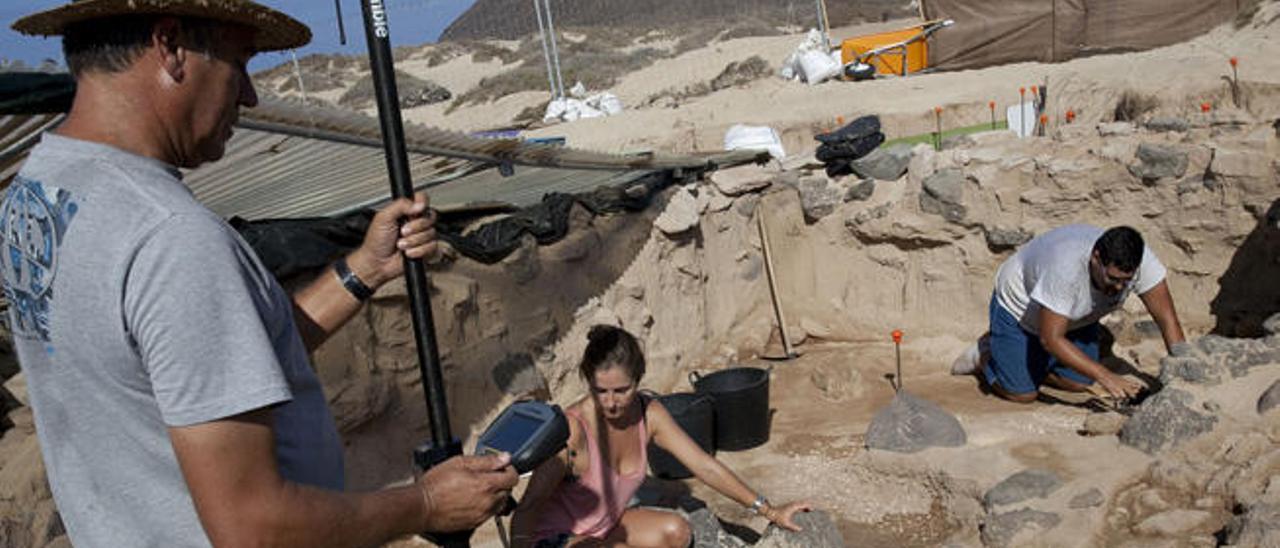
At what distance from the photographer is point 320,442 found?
1.36m

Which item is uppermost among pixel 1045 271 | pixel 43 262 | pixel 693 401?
pixel 43 262

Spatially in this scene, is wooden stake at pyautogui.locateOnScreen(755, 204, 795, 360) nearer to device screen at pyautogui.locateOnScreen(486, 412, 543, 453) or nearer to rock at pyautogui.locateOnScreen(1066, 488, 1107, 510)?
rock at pyautogui.locateOnScreen(1066, 488, 1107, 510)

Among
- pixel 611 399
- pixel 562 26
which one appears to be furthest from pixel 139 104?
pixel 562 26

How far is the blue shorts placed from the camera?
515 centimetres

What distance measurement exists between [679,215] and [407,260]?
4421 millimetres

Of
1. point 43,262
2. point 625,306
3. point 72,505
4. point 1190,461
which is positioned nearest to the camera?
point 43,262

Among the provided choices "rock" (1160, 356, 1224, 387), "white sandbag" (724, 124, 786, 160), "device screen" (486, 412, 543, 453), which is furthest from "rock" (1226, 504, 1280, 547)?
"white sandbag" (724, 124, 786, 160)

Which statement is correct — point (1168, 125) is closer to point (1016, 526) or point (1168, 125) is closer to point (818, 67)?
point (1016, 526)

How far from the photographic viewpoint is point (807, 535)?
3.10 m

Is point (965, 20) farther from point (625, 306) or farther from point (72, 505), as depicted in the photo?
point (72, 505)

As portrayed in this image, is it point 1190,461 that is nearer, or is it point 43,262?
point 43,262

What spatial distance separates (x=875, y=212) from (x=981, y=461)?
249cm

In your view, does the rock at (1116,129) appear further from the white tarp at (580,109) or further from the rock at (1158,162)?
the white tarp at (580,109)

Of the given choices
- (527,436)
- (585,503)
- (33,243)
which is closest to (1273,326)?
(585,503)
